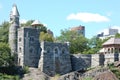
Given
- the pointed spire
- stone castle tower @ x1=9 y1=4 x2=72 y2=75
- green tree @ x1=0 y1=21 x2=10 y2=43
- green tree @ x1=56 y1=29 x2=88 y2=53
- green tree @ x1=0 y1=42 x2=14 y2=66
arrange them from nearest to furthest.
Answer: green tree @ x1=0 y1=42 x2=14 y2=66 < stone castle tower @ x1=9 y1=4 x2=72 y2=75 < the pointed spire < green tree @ x1=0 y1=21 x2=10 y2=43 < green tree @ x1=56 y1=29 x2=88 y2=53

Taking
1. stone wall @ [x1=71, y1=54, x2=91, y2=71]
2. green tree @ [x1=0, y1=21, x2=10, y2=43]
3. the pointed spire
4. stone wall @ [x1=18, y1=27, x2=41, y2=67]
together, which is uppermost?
the pointed spire

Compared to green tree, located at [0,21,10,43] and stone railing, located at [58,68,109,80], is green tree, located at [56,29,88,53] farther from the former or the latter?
stone railing, located at [58,68,109,80]

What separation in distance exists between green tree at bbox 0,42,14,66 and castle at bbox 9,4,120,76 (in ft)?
7.23

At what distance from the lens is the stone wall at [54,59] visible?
72812mm

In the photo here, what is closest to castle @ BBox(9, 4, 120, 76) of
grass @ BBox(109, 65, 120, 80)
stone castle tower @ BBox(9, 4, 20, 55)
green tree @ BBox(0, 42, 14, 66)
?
stone castle tower @ BBox(9, 4, 20, 55)

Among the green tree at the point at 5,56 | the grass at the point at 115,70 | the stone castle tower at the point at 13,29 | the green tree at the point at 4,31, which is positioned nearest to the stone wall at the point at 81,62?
the grass at the point at 115,70

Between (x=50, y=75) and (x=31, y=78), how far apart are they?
5278mm

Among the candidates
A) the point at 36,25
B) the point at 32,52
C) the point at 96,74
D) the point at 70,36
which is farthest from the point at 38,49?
the point at 70,36

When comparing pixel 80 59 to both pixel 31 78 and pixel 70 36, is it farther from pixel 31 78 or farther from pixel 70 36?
pixel 70 36

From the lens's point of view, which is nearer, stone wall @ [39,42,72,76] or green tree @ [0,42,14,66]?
green tree @ [0,42,14,66]

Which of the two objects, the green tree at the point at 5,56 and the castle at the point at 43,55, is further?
the castle at the point at 43,55

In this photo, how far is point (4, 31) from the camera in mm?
87250

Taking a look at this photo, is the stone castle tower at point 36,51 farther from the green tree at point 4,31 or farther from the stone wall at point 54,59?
the green tree at point 4,31

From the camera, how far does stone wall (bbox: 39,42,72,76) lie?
72.8 m
